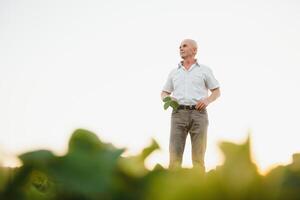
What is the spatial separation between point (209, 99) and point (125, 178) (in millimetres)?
6559

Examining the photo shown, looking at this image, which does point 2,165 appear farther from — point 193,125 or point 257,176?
point 193,125

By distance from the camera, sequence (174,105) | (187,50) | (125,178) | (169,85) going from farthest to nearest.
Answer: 1. (187,50)
2. (169,85)
3. (174,105)
4. (125,178)

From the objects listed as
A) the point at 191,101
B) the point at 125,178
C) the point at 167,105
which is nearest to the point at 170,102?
the point at 167,105

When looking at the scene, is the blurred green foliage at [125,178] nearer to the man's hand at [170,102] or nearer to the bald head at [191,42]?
the man's hand at [170,102]

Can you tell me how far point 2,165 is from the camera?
1.95 feet

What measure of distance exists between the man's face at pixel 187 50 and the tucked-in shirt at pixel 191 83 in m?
0.21

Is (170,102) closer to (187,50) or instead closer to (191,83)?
(191,83)

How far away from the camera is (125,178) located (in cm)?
61

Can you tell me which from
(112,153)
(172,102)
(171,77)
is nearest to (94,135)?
(112,153)

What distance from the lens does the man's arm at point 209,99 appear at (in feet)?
22.7

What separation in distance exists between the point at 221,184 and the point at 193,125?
6.71m

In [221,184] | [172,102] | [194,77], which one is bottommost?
[221,184]

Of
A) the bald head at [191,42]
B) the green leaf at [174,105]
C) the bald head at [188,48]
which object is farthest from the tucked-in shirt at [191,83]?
the bald head at [191,42]

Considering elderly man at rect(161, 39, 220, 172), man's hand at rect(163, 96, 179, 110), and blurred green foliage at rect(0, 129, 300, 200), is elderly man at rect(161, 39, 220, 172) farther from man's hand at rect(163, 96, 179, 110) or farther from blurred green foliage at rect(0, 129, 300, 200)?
blurred green foliage at rect(0, 129, 300, 200)
